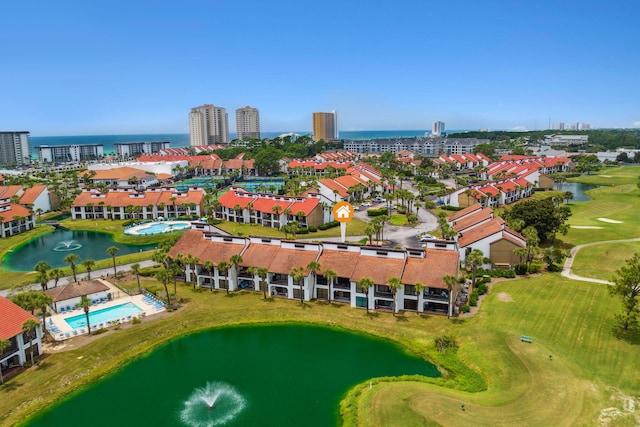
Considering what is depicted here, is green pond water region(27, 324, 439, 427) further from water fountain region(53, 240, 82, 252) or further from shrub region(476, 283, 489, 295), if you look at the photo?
water fountain region(53, 240, 82, 252)

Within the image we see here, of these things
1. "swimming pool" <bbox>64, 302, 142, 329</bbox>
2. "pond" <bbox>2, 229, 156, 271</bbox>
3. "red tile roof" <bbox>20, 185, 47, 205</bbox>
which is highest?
"red tile roof" <bbox>20, 185, 47, 205</bbox>

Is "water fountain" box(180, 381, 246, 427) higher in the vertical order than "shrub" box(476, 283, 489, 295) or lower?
lower

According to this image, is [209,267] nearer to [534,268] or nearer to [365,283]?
[365,283]

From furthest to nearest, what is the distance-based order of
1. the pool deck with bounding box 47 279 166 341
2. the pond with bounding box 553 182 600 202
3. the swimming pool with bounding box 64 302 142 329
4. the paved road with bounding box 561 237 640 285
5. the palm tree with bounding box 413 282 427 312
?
the pond with bounding box 553 182 600 202, the paved road with bounding box 561 237 640 285, the swimming pool with bounding box 64 302 142 329, the palm tree with bounding box 413 282 427 312, the pool deck with bounding box 47 279 166 341

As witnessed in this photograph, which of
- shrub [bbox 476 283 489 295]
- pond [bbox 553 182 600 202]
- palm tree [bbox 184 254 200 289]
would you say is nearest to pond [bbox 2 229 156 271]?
palm tree [bbox 184 254 200 289]

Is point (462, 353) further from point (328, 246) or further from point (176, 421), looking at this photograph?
point (176, 421)

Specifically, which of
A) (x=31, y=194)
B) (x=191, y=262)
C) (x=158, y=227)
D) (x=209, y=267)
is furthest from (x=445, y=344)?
(x=31, y=194)

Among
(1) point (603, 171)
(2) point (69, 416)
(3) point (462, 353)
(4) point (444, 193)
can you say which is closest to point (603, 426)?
(3) point (462, 353)
